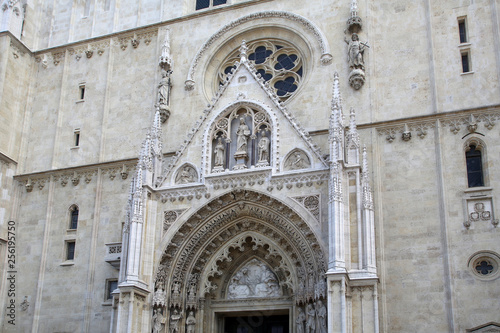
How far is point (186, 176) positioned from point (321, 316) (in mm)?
5398

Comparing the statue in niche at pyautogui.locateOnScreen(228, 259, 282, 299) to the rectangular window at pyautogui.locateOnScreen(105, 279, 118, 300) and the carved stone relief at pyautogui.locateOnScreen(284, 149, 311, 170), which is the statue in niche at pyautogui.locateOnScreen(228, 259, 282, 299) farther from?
the rectangular window at pyautogui.locateOnScreen(105, 279, 118, 300)

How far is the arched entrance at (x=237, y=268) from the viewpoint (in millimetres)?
18089

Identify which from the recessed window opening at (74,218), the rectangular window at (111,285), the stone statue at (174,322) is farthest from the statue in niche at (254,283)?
the recessed window opening at (74,218)

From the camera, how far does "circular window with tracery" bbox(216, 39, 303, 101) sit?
71.6ft

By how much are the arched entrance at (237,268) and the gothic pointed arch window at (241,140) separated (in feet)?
3.30

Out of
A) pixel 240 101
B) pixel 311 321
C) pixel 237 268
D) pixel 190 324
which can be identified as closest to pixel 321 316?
pixel 311 321

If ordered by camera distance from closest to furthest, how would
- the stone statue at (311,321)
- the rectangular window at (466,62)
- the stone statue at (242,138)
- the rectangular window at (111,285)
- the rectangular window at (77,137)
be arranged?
the stone statue at (311,321)
the stone statue at (242,138)
the rectangular window at (466,62)
the rectangular window at (111,285)
the rectangular window at (77,137)

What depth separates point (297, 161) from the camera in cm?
1827

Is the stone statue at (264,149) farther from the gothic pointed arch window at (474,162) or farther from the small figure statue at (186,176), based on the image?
the gothic pointed arch window at (474,162)

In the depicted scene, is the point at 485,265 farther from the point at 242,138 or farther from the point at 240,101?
the point at 240,101

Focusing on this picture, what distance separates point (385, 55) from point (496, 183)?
16.5ft

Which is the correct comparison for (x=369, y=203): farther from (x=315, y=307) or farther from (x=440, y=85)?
(x=440, y=85)

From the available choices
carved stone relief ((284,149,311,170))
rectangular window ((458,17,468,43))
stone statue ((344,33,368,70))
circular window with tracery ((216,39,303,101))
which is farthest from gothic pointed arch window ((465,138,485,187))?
circular window with tracery ((216,39,303,101))

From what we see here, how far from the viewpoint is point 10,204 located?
2261 cm
